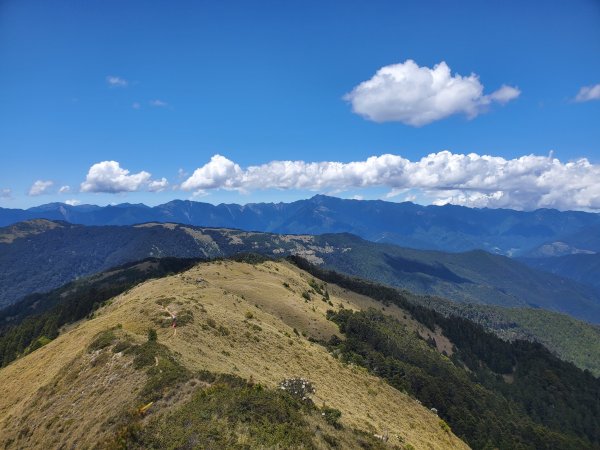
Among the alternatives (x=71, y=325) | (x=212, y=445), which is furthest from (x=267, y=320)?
(x=71, y=325)

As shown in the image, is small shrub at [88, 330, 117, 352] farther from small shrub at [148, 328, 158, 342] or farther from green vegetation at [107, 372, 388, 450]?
green vegetation at [107, 372, 388, 450]

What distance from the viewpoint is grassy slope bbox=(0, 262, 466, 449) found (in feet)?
143

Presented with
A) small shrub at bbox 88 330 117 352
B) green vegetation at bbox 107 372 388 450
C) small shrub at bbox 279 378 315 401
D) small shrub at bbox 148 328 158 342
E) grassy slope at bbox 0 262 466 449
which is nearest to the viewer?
green vegetation at bbox 107 372 388 450

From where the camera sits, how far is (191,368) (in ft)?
152

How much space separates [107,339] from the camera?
5506 cm

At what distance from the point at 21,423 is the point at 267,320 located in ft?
190

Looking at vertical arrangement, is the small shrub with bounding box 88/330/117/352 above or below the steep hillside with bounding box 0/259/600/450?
above

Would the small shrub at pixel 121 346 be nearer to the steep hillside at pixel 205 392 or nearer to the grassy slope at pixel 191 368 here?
the steep hillside at pixel 205 392

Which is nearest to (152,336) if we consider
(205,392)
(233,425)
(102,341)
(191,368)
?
(102,341)

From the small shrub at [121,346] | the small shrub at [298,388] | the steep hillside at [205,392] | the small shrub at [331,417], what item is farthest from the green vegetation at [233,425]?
the small shrub at [121,346]

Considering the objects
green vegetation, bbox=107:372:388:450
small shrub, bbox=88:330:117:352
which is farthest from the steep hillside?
small shrub, bbox=88:330:117:352

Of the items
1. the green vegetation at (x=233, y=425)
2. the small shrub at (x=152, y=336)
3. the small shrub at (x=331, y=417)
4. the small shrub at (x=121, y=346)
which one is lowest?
the small shrub at (x=331, y=417)

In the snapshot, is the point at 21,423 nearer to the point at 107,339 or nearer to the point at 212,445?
the point at 107,339

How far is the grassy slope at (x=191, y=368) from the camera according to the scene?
143ft
